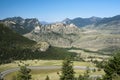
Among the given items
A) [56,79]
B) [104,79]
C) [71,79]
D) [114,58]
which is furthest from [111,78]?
[56,79]

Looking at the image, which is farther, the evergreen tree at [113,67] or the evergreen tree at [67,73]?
the evergreen tree at [67,73]

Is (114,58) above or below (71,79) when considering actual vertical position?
above

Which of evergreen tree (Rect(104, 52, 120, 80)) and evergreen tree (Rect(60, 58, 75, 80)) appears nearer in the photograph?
evergreen tree (Rect(104, 52, 120, 80))

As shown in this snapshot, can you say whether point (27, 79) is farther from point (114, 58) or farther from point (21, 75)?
point (114, 58)

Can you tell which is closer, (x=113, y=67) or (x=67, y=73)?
(x=113, y=67)

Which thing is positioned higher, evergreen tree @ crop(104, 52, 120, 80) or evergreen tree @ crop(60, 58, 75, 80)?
evergreen tree @ crop(104, 52, 120, 80)

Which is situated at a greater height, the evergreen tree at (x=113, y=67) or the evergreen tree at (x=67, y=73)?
the evergreen tree at (x=113, y=67)

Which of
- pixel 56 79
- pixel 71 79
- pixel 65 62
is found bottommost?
pixel 56 79

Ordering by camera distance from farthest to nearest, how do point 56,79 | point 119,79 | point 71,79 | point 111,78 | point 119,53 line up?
point 56,79 < point 71,79 < point 119,53 < point 111,78 < point 119,79

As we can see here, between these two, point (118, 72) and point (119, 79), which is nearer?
point (119, 79)

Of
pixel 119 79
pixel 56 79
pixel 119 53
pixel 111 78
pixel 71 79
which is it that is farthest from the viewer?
pixel 56 79

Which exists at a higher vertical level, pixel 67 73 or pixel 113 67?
pixel 113 67
